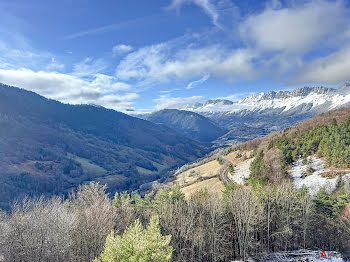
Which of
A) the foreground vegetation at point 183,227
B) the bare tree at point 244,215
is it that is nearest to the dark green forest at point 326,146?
the foreground vegetation at point 183,227

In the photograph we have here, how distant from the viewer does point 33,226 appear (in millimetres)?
30125

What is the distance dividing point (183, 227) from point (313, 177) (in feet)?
190

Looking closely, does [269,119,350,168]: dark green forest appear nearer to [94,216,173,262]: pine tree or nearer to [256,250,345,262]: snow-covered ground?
[256,250,345,262]: snow-covered ground

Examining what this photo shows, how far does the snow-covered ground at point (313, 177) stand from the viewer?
209 ft

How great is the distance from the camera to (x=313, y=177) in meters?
72.9

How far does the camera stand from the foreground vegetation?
29.3 meters

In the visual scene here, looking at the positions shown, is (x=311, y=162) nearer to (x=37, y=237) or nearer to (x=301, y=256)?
(x=301, y=256)

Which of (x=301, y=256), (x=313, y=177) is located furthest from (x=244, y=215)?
(x=313, y=177)

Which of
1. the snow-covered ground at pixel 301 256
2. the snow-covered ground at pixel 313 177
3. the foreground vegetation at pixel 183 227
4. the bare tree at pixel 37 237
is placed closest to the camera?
the bare tree at pixel 37 237

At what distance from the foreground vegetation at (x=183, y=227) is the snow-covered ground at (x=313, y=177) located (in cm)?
1417

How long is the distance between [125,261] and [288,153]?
306 ft

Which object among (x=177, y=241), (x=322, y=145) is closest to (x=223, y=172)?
(x=322, y=145)

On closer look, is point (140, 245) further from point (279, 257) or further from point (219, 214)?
point (279, 257)

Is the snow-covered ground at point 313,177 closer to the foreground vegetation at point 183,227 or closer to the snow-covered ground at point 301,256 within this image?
the foreground vegetation at point 183,227
